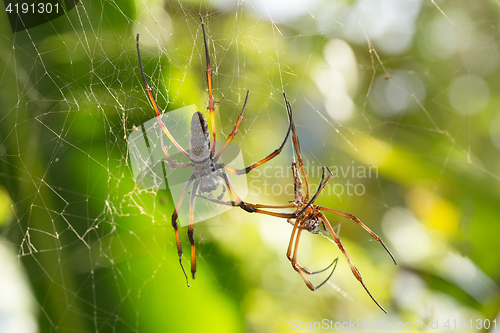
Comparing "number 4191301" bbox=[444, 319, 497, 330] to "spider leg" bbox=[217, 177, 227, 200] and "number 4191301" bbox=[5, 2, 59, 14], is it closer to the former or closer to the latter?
"spider leg" bbox=[217, 177, 227, 200]

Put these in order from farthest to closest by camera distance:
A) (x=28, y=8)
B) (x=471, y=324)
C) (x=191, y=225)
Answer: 1. (x=471, y=324)
2. (x=191, y=225)
3. (x=28, y=8)

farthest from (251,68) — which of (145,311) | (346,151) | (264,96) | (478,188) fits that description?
(478,188)

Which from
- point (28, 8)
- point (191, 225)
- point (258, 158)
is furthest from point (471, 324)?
point (28, 8)

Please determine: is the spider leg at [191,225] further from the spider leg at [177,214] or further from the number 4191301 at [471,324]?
the number 4191301 at [471,324]

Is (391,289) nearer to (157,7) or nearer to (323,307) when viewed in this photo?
(323,307)

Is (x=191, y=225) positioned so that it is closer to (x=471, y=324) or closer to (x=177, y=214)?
(x=177, y=214)

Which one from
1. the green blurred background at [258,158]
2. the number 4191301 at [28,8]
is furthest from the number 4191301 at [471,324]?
the number 4191301 at [28,8]

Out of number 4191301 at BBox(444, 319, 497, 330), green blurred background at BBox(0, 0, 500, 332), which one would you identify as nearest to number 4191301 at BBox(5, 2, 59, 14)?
green blurred background at BBox(0, 0, 500, 332)
